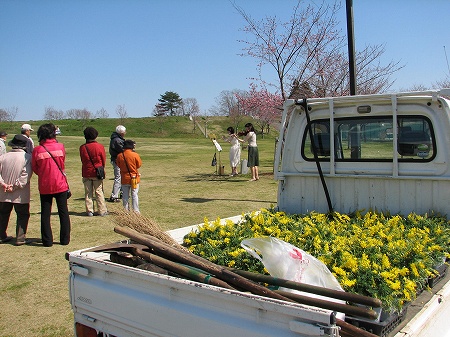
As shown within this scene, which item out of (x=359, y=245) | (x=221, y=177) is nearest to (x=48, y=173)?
(x=359, y=245)

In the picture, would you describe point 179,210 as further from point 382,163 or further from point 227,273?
point 227,273

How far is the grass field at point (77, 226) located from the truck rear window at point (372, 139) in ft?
7.56

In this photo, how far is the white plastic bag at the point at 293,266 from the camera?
2.62 meters

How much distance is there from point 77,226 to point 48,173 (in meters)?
2.02

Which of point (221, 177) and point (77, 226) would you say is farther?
point (221, 177)

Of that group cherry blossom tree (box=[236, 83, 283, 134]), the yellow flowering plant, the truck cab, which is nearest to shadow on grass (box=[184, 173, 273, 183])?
cherry blossom tree (box=[236, 83, 283, 134])

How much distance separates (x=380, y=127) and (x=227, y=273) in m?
2.74

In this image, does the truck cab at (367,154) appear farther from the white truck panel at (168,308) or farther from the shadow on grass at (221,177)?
the shadow on grass at (221,177)

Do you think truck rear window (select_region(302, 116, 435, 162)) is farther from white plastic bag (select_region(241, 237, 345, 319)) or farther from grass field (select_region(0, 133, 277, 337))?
grass field (select_region(0, 133, 277, 337))

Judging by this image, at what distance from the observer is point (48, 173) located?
6.89 metres

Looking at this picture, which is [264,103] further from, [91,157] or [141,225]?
[141,225]

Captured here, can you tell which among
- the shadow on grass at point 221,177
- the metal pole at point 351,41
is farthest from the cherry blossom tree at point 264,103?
the metal pole at point 351,41

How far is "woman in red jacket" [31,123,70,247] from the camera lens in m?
6.89

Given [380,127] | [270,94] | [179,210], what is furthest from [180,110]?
[380,127]
